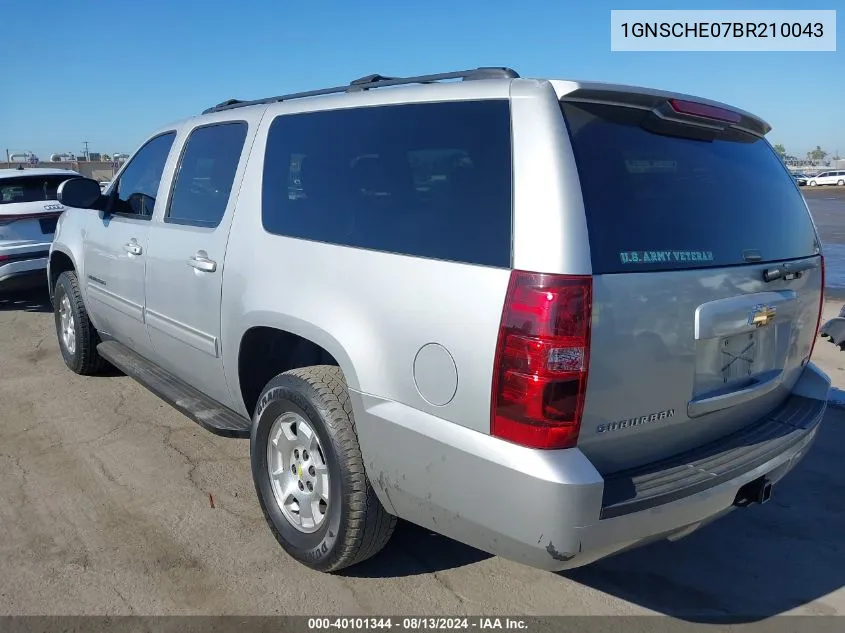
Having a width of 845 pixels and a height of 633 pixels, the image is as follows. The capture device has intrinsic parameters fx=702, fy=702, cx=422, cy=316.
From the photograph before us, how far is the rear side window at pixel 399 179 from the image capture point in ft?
7.75

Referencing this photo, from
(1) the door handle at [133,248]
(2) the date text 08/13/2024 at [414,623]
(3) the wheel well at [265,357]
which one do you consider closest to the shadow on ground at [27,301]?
(1) the door handle at [133,248]

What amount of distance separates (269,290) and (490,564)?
1577 mm

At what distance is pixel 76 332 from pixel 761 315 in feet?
16.0

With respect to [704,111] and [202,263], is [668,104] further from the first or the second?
[202,263]

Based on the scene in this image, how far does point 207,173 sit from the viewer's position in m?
3.87

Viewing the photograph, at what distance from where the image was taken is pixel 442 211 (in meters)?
2.49

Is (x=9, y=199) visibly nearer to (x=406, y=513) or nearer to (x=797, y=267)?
(x=406, y=513)

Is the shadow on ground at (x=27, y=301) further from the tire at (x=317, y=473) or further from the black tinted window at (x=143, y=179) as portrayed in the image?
the tire at (x=317, y=473)

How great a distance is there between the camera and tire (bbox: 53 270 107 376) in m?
5.38

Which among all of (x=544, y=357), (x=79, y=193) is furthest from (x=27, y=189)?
(x=544, y=357)

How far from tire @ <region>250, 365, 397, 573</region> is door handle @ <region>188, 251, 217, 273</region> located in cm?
76

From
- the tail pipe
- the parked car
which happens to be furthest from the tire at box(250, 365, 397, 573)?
the parked car

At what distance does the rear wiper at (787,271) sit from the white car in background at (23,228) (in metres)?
7.57

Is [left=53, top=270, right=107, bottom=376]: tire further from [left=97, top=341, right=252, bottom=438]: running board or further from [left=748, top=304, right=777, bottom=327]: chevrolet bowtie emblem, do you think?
[left=748, top=304, right=777, bottom=327]: chevrolet bowtie emblem
